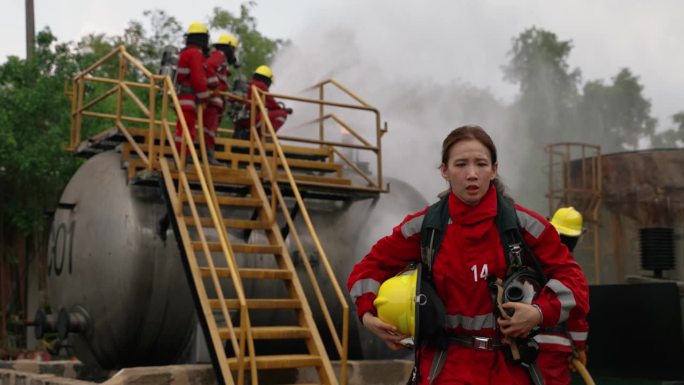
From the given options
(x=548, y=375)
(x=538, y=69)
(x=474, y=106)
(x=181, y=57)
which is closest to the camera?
(x=548, y=375)

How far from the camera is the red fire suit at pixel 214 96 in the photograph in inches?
415

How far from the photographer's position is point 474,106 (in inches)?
1268

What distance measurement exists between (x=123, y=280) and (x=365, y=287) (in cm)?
628

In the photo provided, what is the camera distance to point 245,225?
31.0 feet

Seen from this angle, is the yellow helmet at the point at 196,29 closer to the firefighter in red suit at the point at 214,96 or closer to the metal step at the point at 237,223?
the firefighter in red suit at the point at 214,96

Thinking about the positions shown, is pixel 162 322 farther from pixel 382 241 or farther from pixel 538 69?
pixel 538 69

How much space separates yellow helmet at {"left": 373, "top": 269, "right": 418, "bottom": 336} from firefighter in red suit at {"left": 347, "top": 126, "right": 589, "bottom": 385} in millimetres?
45

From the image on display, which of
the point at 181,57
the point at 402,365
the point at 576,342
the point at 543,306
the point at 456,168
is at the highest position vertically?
the point at 181,57

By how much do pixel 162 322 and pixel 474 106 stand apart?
77.7 feet

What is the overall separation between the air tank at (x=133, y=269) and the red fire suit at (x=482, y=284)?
6497 mm

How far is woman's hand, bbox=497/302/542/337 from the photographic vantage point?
11.1 feet

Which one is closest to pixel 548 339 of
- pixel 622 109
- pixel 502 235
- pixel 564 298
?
pixel 564 298

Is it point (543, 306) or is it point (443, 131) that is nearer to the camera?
point (543, 306)

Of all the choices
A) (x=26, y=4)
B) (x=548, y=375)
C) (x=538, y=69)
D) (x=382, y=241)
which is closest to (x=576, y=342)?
(x=548, y=375)
